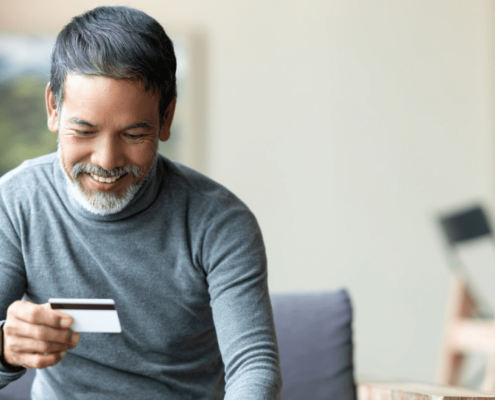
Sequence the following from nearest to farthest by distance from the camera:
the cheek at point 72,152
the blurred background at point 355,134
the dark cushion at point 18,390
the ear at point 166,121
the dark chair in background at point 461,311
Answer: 1. the cheek at point 72,152
2. the ear at point 166,121
3. the dark cushion at point 18,390
4. the dark chair in background at point 461,311
5. the blurred background at point 355,134

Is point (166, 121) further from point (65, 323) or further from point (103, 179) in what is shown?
point (65, 323)

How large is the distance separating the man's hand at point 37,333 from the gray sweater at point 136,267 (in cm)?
20

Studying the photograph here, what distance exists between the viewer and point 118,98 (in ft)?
3.43

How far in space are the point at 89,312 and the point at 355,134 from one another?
260cm

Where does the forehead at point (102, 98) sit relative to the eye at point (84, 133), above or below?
above

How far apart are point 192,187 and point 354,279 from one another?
7.46 feet

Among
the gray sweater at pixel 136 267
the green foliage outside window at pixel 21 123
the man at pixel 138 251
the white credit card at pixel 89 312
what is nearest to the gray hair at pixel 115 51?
the man at pixel 138 251

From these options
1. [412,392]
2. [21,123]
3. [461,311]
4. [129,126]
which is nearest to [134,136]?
[129,126]

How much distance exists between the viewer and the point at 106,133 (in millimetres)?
1057

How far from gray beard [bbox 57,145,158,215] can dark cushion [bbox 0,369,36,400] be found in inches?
20.2

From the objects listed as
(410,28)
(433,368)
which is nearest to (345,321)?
(433,368)

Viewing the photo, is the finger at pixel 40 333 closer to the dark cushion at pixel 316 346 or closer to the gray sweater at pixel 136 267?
the gray sweater at pixel 136 267

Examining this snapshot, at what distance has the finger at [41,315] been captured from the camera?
0.97 metres

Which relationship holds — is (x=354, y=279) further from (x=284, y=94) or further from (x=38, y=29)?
(x=38, y=29)
